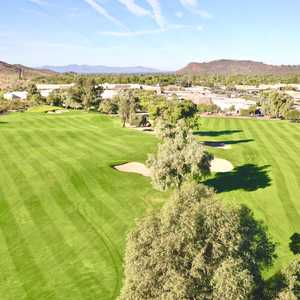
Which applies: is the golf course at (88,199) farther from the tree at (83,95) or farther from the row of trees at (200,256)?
the tree at (83,95)

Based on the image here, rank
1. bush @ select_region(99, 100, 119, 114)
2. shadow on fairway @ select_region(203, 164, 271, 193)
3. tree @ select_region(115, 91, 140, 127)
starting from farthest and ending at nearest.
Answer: bush @ select_region(99, 100, 119, 114) < tree @ select_region(115, 91, 140, 127) < shadow on fairway @ select_region(203, 164, 271, 193)

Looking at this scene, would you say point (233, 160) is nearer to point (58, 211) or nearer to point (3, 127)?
point (58, 211)

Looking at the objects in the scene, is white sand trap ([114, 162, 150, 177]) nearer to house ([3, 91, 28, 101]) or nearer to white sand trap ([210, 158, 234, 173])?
white sand trap ([210, 158, 234, 173])

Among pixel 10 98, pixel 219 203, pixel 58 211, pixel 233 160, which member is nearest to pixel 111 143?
pixel 233 160

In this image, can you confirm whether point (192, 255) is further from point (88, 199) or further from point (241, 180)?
point (241, 180)

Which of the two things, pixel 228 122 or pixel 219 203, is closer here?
pixel 219 203

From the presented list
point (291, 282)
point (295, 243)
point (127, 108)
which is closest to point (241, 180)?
point (295, 243)

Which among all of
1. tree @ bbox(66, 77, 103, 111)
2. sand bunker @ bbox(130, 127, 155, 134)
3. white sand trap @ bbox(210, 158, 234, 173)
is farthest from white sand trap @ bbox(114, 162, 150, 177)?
tree @ bbox(66, 77, 103, 111)
